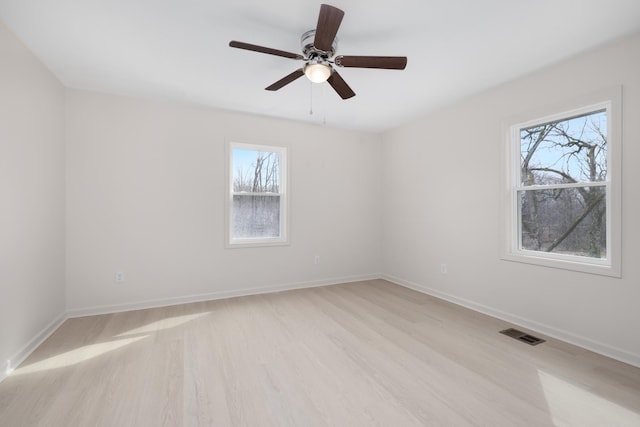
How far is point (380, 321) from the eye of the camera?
10.3ft

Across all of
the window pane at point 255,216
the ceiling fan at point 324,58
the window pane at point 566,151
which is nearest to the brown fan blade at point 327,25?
the ceiling fan at point 324,58

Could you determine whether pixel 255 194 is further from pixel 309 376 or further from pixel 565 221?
pixel 565 221

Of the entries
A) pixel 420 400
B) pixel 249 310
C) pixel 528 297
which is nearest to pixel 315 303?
pixel 249 310

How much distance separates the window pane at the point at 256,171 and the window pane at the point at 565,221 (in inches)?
124

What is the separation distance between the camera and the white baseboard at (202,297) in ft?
10.8

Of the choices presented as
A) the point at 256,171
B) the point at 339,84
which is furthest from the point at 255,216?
the point at 339,84

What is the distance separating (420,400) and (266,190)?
324 centimetres

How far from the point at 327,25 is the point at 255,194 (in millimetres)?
2775

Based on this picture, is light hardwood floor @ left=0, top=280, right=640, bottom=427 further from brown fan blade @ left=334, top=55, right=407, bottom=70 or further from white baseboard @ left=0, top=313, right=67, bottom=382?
brown fan blade @ left=334, top=55, right=407, bottom=70

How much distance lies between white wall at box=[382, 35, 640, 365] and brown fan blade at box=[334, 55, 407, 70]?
1807 mm

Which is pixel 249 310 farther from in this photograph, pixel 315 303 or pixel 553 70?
pixel 553 70

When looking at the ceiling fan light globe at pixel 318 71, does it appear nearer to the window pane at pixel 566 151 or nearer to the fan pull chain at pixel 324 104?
the fan pull chain at pixel 324 104

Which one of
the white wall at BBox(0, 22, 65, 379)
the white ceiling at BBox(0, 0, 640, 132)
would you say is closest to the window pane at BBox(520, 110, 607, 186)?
the white ceiling at BBox(0, 0, 640, 132)

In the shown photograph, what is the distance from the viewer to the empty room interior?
1.93 meters
